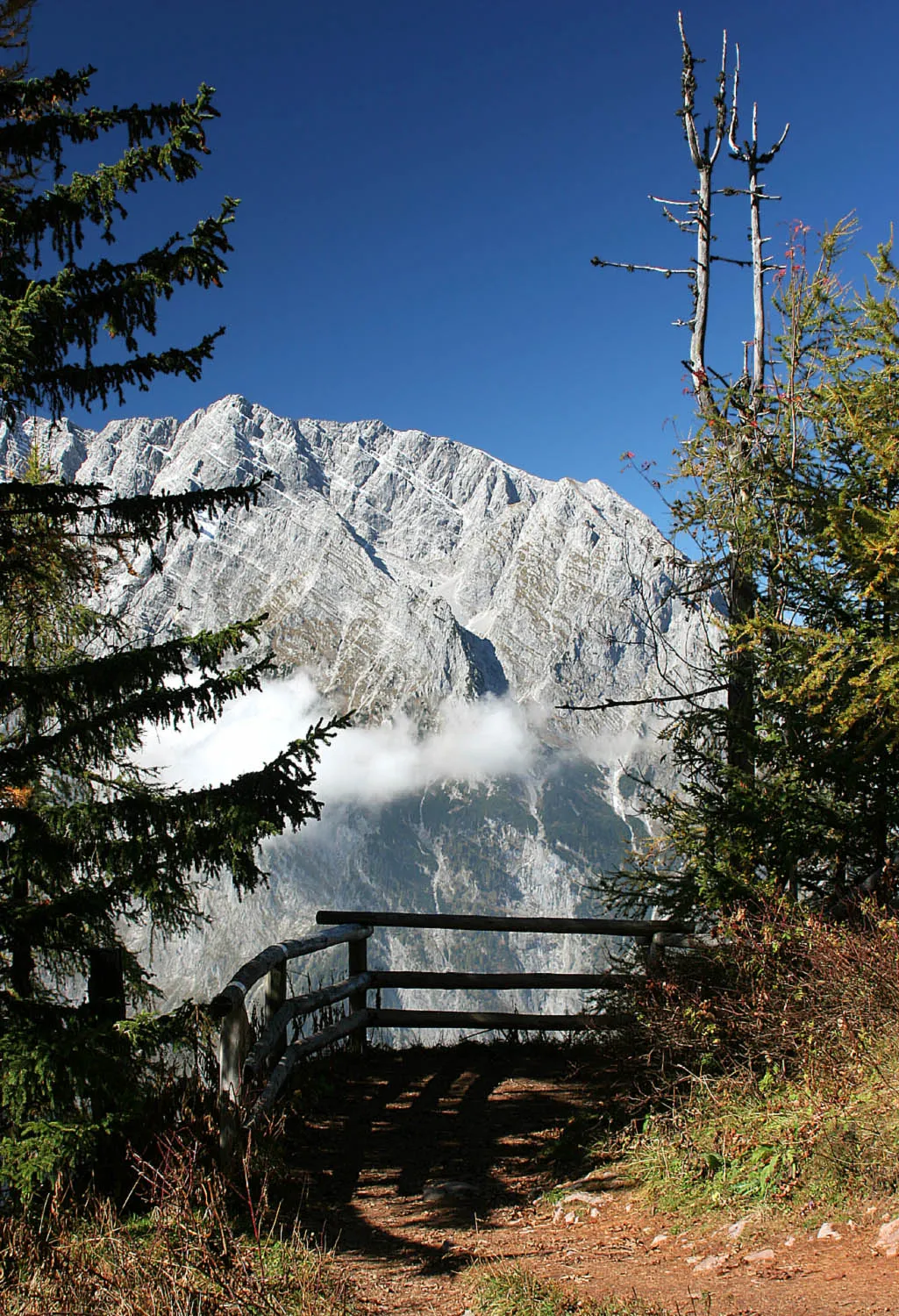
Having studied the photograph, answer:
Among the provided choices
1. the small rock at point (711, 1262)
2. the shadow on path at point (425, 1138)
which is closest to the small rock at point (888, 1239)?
the small rock at point (711, 1262)

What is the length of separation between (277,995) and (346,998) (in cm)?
151

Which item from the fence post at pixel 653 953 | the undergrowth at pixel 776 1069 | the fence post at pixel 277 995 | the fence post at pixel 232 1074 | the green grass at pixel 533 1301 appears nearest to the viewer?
the green grass at pixel 533 1301

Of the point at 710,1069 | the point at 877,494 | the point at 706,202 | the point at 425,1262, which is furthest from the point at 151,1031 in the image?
the point at 706,202

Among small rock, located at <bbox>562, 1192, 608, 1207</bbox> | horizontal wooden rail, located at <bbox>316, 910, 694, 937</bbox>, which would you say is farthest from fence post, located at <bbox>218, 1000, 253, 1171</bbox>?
horizontal wooden rail, located at <bbox>316, 910, 694, 937</bbox>

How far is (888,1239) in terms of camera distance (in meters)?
3.79

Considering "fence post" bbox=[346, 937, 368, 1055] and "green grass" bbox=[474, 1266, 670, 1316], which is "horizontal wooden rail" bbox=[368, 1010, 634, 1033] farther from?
"green grass" bbox=[474, 1266, 670, 1316]

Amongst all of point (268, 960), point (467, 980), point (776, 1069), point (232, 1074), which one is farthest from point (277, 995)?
point (776, 1069)

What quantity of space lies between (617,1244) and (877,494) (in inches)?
237

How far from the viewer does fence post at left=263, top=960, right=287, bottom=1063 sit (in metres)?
6.92

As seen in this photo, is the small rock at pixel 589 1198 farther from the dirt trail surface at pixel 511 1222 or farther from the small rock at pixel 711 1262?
the small rock at pixel 711 1262

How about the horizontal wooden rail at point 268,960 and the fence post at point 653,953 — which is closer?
the horizontal wooden rail at point 268,960

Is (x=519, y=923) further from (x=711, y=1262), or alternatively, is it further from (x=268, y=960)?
(x=711, y=1262)

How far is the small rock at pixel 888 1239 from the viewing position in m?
3.70

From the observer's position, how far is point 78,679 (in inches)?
226
